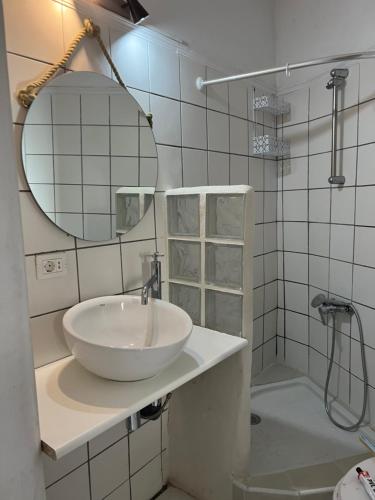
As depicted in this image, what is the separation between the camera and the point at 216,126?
178 cm

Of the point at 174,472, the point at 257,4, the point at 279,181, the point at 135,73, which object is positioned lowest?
the point at 174,472

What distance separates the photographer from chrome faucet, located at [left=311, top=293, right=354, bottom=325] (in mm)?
1891

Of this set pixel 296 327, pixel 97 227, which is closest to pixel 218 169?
pixel 97 227

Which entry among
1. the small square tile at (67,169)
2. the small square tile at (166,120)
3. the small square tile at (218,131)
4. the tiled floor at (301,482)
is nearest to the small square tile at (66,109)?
the small square tile at (67,169)

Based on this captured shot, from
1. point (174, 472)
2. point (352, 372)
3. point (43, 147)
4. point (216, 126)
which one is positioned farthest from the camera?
point (352, 372)

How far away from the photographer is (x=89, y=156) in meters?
1.22

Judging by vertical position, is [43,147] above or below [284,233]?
above

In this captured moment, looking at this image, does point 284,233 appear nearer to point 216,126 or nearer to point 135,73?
point 216,126

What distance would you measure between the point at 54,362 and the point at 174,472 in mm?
888

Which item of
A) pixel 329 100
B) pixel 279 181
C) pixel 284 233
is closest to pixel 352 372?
pixel 284 233

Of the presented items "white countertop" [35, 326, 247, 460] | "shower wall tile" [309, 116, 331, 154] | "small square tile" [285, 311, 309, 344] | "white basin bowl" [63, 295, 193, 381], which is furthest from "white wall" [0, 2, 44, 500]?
"small square tile" [285, 311, 309, 344]

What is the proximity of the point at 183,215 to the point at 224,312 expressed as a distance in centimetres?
45

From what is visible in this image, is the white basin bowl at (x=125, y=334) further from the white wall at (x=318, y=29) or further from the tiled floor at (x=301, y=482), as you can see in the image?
the white wall at (x=318, y=29)

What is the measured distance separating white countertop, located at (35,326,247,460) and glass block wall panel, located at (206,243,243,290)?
9.8 inches
